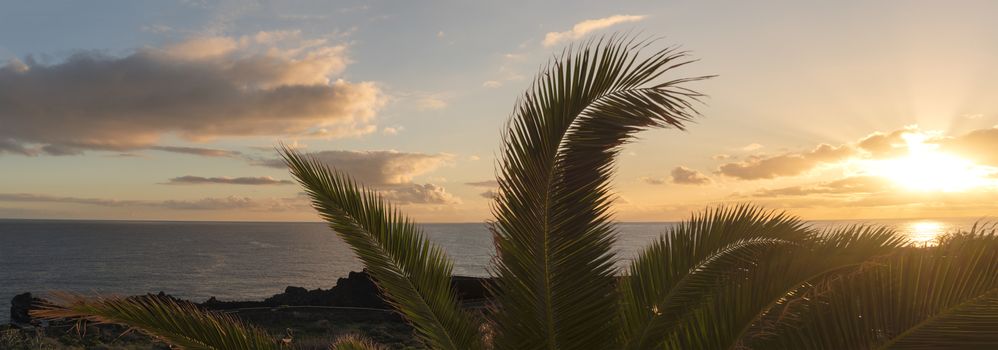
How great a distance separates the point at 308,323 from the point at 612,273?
17880mm

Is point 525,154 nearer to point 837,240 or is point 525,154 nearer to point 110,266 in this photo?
point 837,240

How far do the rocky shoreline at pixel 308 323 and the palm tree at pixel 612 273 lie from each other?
20.4 ft

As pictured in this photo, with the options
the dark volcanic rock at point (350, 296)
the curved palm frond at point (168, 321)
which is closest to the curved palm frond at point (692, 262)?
the curved palm frond at point (168, 321)

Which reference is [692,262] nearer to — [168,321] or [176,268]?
[168,321]

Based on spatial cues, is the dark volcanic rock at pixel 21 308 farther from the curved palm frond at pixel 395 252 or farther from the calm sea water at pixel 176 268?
the curved palm frond at pixel 395 252

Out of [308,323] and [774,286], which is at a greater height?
[774,286]

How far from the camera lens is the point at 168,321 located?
17.8ft

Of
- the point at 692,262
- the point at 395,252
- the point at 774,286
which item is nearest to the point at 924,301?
the point at 774,286

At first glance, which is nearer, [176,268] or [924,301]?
[924,301]

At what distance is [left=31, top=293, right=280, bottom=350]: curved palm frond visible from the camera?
17.4ft

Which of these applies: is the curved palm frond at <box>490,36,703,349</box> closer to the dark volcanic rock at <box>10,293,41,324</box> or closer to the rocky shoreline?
the rocky shoreline

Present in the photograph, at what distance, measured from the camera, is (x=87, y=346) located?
51.1ft

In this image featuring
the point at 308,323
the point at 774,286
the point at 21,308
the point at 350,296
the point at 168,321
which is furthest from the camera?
the point at 21,308

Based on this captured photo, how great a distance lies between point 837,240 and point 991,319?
1.50m
